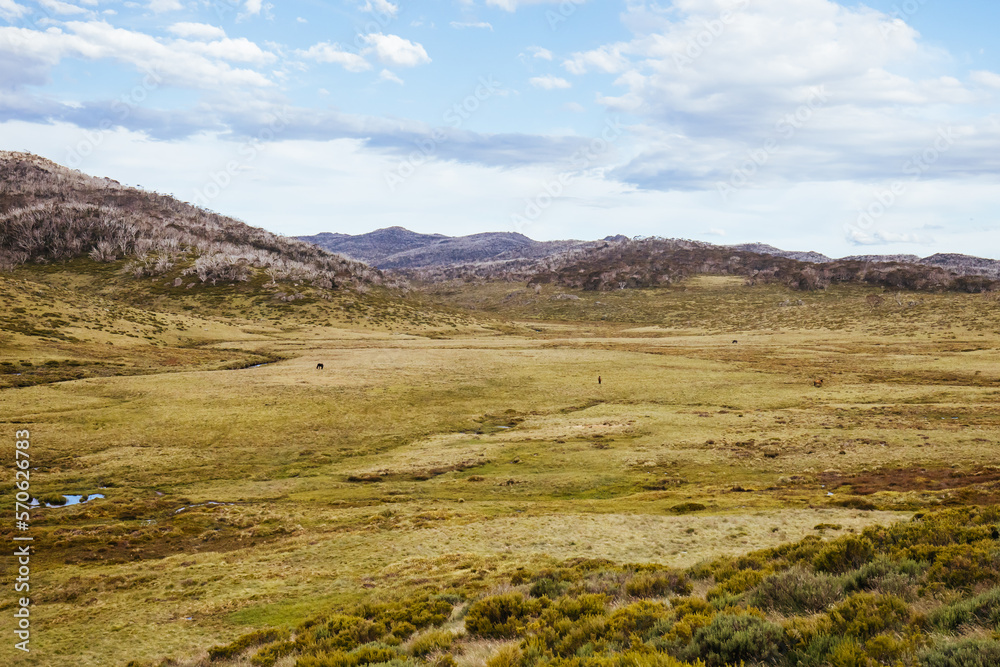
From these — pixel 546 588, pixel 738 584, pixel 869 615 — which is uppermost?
pixel 869 615

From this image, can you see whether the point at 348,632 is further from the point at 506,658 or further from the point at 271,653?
the point at 506,658

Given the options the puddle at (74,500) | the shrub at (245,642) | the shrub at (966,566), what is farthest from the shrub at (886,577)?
the puddle at (74,500)

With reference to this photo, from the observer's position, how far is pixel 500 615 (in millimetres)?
14195

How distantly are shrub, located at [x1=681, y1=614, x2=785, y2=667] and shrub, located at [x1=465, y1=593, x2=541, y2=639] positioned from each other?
4562mm

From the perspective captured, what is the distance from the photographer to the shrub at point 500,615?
43.9ft

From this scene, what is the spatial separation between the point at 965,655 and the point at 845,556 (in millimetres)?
6983

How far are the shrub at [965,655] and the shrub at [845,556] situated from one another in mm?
5789

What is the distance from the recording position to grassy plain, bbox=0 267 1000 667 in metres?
19.0

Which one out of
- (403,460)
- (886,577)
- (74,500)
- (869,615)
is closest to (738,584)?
(886,577)

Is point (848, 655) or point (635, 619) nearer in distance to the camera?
point (848, 655)

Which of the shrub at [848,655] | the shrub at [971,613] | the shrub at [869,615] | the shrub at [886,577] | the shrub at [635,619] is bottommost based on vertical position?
the shrub at [635,619]

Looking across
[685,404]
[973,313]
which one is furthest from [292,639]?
[973,313]

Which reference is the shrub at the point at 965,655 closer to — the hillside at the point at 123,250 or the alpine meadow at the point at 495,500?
the alpine meadow at the point at 495,500

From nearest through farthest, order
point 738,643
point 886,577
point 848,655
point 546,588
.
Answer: point 848,655 → point 738,643 → point 886,577 → point 546,588
